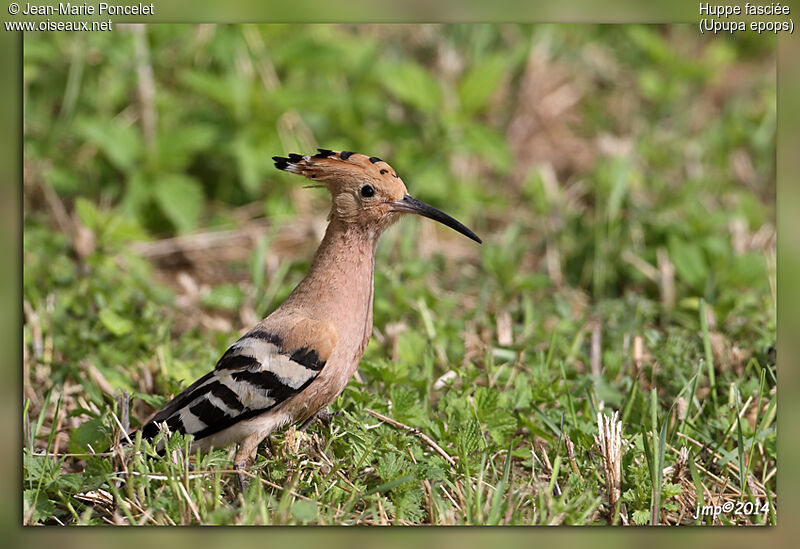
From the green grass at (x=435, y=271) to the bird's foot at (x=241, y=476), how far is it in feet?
0.10

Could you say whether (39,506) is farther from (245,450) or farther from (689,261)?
(689,261)

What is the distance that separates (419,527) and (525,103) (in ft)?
12.7

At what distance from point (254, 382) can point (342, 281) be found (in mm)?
399

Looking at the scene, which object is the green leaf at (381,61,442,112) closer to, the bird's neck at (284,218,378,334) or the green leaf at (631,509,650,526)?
the bird's neck at (284,218,378,334)

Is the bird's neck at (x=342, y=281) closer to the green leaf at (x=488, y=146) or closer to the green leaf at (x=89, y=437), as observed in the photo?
the green leaf at (x=89, y=437)

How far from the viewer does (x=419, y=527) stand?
2488 millimetres

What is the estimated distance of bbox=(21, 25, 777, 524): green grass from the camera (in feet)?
8.91

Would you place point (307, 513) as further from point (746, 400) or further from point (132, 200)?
point (132, 200)

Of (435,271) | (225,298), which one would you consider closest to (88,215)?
(225,298)

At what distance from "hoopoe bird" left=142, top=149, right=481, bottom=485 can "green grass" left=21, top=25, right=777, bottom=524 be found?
110mm

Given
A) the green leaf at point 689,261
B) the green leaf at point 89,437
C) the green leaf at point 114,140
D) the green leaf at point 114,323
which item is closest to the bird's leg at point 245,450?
the green leaf at point 89,437

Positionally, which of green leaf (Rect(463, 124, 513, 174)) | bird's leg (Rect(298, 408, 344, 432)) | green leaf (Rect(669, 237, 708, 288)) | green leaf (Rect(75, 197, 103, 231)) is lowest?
bird's leg (Rect(298, 408, 344, 432))

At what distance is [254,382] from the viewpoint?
108 inches

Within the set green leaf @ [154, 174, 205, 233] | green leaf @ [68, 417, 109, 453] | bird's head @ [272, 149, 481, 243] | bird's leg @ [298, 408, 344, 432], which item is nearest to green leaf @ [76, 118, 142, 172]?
green leaf @ [154, 174, 205, 233]
